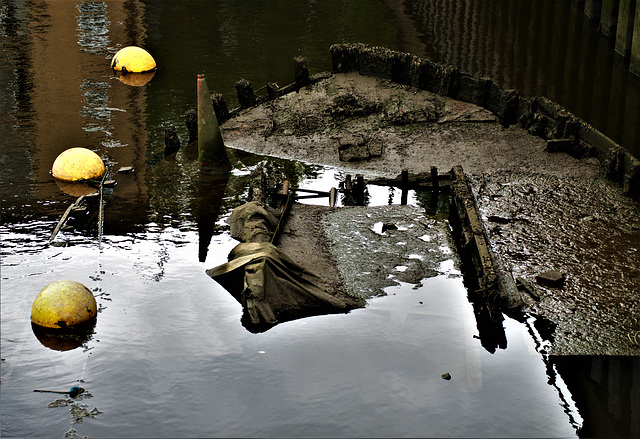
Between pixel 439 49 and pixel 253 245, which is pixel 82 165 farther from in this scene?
pixel 439 49

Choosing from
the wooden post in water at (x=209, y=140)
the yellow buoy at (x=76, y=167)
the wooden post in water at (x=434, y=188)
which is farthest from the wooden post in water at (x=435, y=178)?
the yellow buoy at (x=76, y=167)

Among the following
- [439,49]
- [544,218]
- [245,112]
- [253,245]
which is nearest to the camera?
[253,245]

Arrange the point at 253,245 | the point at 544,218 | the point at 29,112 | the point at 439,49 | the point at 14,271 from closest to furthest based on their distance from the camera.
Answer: the point at 253,245 → the point at 14,271 → the point at 544,218 → the point at 29,112 → the point at 439,49

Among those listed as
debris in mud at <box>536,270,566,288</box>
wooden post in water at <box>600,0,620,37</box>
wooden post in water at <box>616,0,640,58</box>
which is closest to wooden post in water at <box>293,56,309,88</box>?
debris in mud at <box>536,270,566,288</box>

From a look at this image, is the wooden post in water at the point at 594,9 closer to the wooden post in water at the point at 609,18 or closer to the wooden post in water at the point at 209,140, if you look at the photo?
the wooden post in water at the point at 609,18

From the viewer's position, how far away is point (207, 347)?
9.55 m

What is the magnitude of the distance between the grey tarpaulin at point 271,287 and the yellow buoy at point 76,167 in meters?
5.43

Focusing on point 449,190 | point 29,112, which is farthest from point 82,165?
point 449,190

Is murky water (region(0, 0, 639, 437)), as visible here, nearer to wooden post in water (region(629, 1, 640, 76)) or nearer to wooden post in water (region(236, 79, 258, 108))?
wooden post in water (region(236, 79, 258, 108))

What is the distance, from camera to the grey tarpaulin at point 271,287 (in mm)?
9664

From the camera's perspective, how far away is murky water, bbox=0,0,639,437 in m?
8.34

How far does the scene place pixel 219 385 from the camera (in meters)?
8.84

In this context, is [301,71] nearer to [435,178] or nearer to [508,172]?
[435,178]

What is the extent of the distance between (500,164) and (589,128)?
1903 mm
